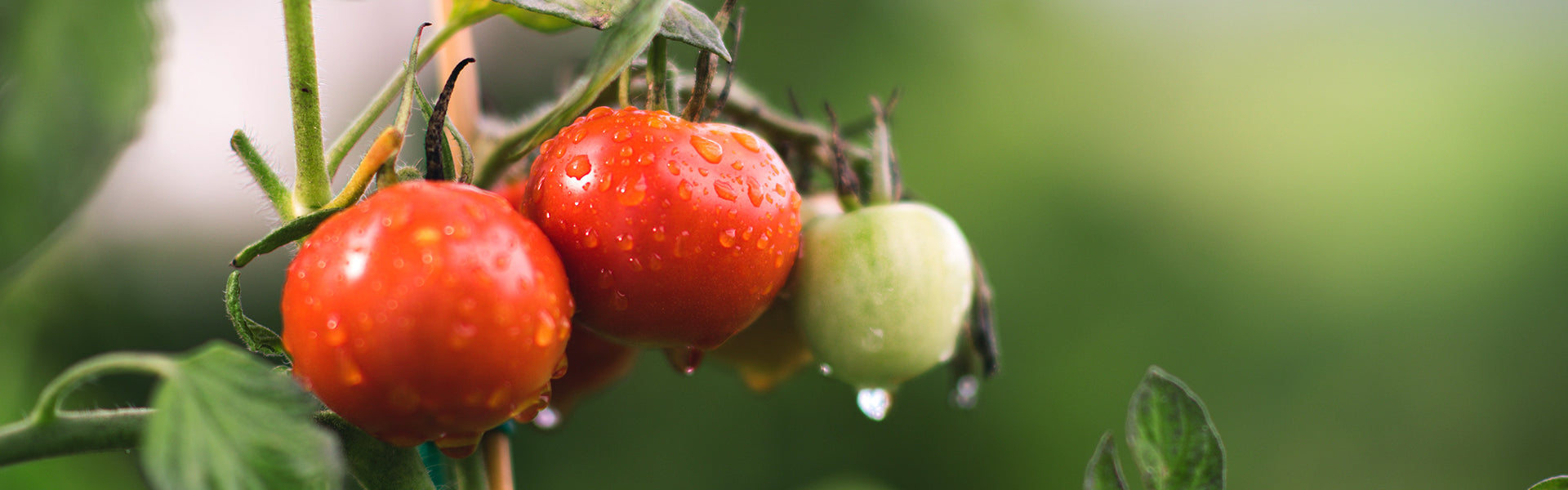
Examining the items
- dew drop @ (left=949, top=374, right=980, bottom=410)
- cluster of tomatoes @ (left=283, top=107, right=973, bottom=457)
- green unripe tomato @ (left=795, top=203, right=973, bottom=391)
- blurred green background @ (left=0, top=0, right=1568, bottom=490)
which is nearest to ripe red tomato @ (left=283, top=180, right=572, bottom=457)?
cluster of tomatoes @ (left=283, top=107, right=973, bottom=457)

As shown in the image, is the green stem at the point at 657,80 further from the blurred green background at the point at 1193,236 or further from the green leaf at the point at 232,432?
the blurred green background at the point at 1193,236

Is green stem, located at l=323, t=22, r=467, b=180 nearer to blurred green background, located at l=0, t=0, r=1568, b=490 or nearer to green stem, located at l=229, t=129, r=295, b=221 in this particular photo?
green stem, located at l=229, t=129, r=295, b=221

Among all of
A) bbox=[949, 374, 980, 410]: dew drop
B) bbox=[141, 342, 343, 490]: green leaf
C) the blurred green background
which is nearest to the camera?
bbox=[141, 342, 343, 490]: green leaf

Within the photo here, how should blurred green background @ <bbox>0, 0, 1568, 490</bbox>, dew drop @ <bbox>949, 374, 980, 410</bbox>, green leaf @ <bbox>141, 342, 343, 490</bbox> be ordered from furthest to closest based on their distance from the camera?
blurred green background @ <bbox>0, 0, 1568, 490</bbox>, dew drop @ <bbox>949, 374, 980, 410</bbox>, green leaf @ <bbox>141, 342, 343, 490</bbox>

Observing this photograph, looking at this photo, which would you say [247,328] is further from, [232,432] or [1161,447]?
[1161,447]

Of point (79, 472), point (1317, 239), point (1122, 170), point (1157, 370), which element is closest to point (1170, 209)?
point (1122, 170)

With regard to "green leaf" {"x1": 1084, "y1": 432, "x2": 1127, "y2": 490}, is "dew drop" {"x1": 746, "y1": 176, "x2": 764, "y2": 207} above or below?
above

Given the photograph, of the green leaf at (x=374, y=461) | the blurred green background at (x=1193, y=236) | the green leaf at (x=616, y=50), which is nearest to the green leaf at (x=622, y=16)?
the green leaf at (x=616, y=50)

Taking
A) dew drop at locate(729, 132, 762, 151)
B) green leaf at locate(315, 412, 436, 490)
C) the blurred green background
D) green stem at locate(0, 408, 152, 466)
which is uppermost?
dew drop at locate(729, 132, 762, 151)
